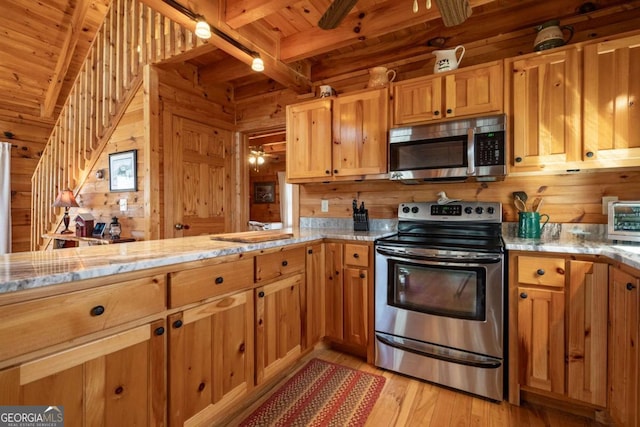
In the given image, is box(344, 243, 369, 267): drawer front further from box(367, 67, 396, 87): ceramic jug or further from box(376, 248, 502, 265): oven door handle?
box(367, 67, 396, 87): ceramic jug

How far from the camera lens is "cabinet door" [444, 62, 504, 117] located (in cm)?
202

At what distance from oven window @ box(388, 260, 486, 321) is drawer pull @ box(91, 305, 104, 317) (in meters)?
1.63

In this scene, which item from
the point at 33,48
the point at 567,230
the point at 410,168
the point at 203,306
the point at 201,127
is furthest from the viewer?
the point at 33,48

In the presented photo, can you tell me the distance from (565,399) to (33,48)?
6.82 meters

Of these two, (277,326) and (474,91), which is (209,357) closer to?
(277,326)

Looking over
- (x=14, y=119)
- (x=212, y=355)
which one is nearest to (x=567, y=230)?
(x=212, y=355)

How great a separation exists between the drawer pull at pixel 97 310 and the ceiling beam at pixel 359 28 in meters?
2.52

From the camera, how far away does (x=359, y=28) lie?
2.42m

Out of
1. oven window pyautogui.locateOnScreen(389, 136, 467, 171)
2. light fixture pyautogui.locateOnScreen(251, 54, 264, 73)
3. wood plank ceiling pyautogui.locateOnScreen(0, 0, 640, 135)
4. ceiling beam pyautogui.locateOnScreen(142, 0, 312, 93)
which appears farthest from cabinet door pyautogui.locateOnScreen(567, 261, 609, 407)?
ceiling beam pyautogui.locateOnScreen(142, 0, 312, 93)

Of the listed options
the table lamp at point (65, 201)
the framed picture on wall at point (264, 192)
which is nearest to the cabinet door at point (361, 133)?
the table lamp at point (65, 201)

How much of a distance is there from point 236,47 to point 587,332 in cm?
310

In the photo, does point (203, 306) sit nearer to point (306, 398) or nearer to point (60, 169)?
point (306, 398)

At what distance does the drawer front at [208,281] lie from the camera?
1.27 m

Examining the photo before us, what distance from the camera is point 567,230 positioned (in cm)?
212
